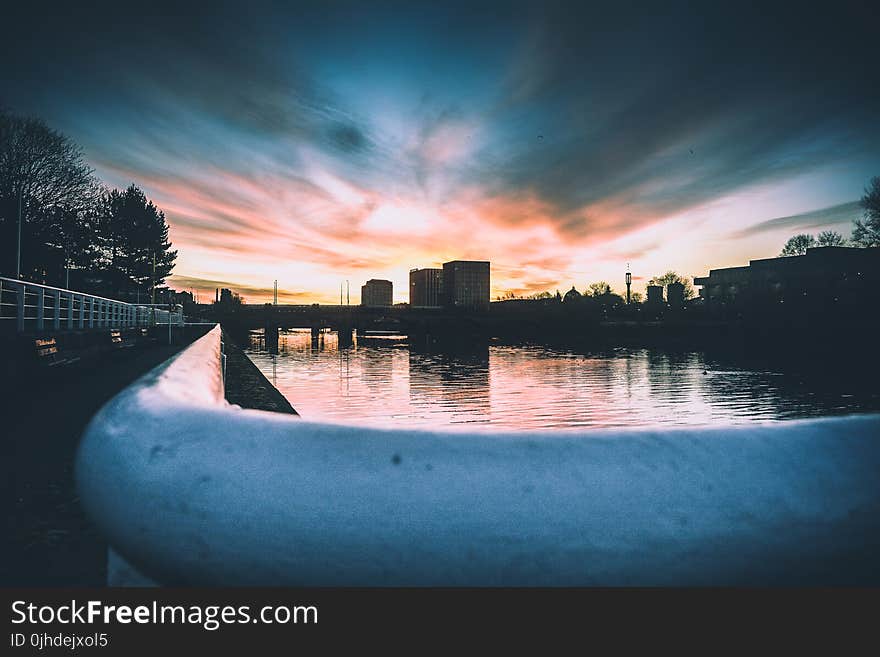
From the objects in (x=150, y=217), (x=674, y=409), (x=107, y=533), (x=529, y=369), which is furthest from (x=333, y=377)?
(x=150, y=217)

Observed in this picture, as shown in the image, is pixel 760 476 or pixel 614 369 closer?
pixel 760 476

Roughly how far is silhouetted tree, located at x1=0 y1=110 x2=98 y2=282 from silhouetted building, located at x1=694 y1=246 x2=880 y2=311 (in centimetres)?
9709

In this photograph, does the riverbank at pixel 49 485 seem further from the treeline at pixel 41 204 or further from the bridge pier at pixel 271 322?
the bridge pier at pixel 271 322

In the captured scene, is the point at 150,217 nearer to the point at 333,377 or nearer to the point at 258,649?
the point at 333,377

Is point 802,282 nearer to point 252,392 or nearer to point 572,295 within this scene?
point 572,295

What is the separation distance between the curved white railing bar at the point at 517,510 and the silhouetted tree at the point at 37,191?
4257 cm

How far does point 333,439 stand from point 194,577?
0.75ft

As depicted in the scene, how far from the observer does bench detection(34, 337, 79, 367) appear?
8.53 m

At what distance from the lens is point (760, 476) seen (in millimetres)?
657

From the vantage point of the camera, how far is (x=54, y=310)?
50.6 feet

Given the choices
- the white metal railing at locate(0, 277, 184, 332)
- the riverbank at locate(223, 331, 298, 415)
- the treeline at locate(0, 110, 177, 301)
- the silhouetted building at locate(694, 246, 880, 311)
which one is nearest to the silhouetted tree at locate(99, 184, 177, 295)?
the treeline at locate(0, 110, 177, 301)

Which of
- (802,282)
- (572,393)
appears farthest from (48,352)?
(802,282)

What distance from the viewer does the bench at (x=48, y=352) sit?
8529 millimetres

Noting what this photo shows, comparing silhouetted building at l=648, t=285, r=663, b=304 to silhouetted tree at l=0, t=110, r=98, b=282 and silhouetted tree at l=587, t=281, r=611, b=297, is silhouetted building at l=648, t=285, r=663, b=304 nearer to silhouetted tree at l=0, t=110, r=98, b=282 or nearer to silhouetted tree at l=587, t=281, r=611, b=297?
silhouetted tree at l=587, t=281, r=611, b=297
